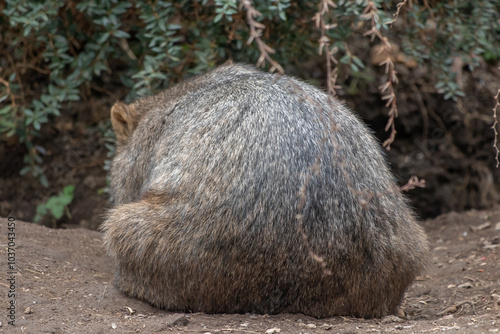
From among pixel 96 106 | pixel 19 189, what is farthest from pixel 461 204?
pixel 19 189

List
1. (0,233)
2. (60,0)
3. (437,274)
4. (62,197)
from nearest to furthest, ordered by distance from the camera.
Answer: (0,233), (437,274), (60,0), (62,197)

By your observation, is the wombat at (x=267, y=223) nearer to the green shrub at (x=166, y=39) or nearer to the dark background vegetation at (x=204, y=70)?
the dark background vegetation at (x=204, y=70)

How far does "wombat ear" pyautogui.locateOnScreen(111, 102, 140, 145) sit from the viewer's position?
4.70 metres

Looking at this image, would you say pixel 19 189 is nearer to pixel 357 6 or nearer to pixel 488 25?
pixel 357 6

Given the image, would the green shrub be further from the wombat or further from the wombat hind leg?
the wombat hind leg

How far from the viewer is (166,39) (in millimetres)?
5242

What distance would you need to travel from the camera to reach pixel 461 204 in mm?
7547

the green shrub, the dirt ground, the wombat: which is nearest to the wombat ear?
the green shrub

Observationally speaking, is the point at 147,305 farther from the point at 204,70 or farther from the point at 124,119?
the point at 204,70

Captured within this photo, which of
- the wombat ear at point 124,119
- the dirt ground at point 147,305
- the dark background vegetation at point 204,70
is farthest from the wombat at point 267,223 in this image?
the dark background vegetation at point 204,70

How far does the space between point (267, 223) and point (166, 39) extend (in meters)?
2.40

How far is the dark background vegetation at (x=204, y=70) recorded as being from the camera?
5.37 metres

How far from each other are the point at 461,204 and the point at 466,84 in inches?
54.3

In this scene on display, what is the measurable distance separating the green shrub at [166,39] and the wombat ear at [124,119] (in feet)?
1.99
